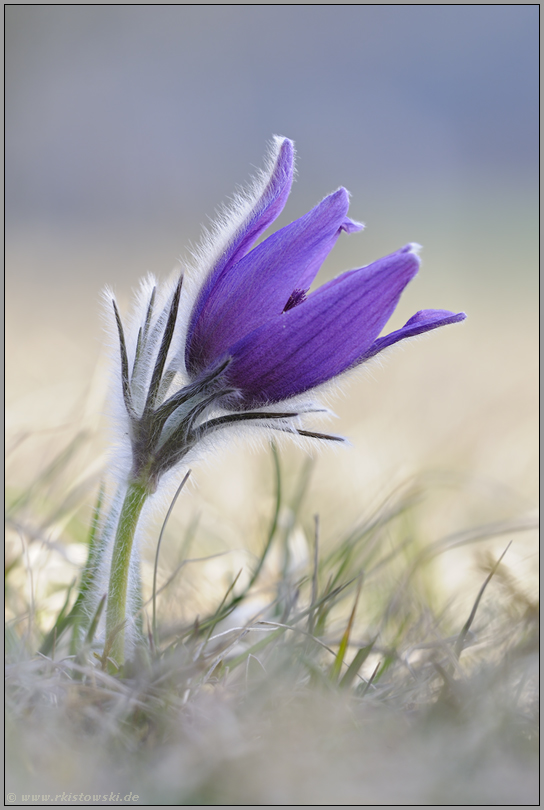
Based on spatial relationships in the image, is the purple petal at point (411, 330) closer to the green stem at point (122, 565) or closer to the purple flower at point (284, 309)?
the purple flower at point (284, 309)

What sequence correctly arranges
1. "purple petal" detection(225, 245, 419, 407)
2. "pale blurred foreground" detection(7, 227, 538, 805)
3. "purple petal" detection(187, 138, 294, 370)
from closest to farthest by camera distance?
1. "pale blurred foreground" detection(7, 227, 538, 805)
2. "purple petal" detection(225, 245, 419, 407)
3. "purple petal" detection(187, 138, 294, 370)

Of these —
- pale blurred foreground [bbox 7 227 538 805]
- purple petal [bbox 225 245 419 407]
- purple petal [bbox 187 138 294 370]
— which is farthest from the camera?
purple petal [bbox 187 138 294 370]

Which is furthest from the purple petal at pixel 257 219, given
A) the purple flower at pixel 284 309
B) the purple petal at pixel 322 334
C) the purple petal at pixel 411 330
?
the purple petal at pixel 411 330

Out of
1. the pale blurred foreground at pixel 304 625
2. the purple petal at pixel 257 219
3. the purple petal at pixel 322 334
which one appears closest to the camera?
the pale blurred foreground at pixel 304 625

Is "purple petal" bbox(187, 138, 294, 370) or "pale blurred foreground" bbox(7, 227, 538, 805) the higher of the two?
"purple petal" bbox(187, 138, 294, 370)

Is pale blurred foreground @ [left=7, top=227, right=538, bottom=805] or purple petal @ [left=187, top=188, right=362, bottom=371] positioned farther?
purple petal @ [left=187, top=188, right=362, bottom=371]

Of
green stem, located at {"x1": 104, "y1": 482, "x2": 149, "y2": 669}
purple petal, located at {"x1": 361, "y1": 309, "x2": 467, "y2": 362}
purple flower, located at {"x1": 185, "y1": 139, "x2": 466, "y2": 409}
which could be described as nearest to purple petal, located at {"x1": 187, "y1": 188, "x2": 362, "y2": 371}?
purple flower, located at {"x1": 185, "y1": 139, "x2": 466, "y2": 409}

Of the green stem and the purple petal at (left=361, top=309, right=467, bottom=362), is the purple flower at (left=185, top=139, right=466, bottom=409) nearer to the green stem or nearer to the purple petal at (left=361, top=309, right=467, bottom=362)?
the purple petal at (left=361, top=309, right=467, bottom=362)

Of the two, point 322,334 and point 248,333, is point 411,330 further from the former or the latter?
point 248,333
